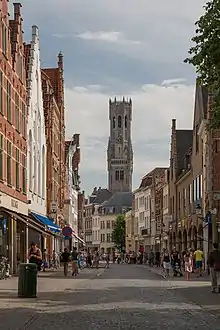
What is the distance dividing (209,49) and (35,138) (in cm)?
3377

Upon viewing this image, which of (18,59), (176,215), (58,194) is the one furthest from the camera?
(176,215)

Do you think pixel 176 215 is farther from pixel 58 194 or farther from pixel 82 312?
pixel 82 312

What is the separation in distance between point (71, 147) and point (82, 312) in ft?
265

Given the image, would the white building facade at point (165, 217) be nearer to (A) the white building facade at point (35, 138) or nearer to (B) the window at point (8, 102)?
(A) the white building facade at point (35, 138)

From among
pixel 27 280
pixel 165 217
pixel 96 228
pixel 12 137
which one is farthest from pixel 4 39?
pixel 96 228

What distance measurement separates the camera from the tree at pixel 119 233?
16238 centimetres

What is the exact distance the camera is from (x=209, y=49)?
2461 cm

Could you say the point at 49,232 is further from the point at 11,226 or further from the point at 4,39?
the point at 4,39

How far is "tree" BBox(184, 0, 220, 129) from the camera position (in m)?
24.2

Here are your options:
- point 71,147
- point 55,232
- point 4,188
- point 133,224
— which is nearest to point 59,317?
point 4,188

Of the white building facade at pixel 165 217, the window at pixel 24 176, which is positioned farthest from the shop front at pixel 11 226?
the white building facade at pixel 165 217

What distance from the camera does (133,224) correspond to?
5723 inches

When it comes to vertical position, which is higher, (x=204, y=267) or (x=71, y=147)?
(x=71, y=147)

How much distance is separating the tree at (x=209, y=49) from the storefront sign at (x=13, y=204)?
52.5 feet
